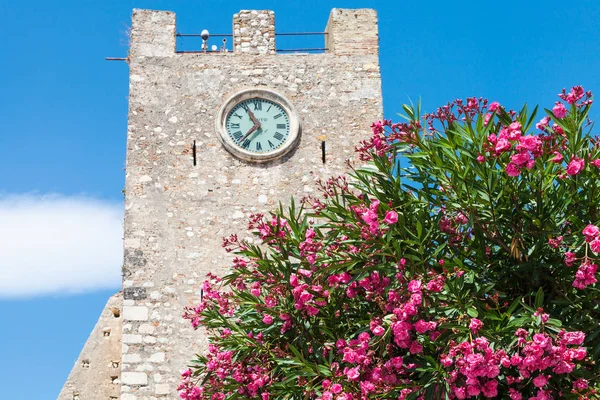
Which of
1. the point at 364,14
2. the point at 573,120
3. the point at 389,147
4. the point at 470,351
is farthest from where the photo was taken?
the point at 364,14

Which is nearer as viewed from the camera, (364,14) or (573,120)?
(573,120)

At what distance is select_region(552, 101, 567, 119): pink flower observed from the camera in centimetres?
1075

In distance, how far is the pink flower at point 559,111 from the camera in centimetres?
1075

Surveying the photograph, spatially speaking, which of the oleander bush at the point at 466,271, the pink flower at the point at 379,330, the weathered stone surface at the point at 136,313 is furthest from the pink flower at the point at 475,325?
the weathered stone surface at the point at 136,313

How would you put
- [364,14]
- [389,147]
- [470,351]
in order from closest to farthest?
1. [470,351]
2. [389,147]
3. [364,14]

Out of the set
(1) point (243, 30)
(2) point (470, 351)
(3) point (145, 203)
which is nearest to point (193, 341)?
(3) point (145, 203)

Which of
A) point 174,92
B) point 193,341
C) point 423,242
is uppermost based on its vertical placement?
point 174,92

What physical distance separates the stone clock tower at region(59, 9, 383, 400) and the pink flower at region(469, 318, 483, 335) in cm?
743

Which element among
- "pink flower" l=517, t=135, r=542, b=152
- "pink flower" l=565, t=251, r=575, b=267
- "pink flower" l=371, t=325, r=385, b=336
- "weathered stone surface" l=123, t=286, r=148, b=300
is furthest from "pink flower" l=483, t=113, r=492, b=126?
"weathered stone surface" l=123, t=286, r=148, b=300

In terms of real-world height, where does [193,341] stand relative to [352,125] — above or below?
below

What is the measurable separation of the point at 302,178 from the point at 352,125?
1352 millimetres

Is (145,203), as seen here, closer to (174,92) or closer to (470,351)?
(174,92)

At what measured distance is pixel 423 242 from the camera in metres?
11.0

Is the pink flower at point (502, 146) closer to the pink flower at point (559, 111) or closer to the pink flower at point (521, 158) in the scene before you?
the pink flower at point (521, 158)
